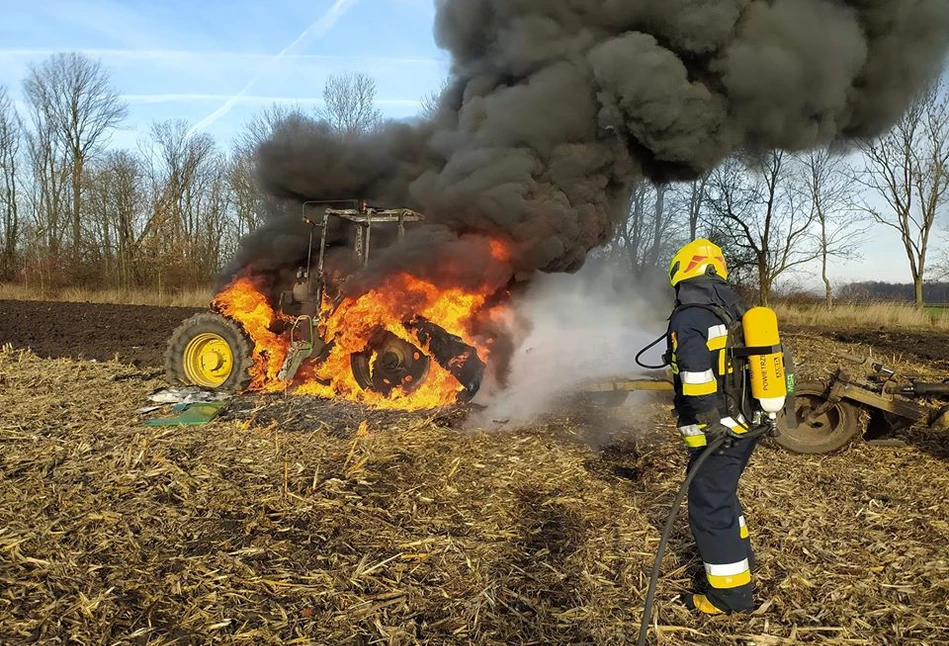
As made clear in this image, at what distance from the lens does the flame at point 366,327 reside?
7750 mm

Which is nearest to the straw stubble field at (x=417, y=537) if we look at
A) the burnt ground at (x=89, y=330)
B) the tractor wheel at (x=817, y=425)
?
the tractor wheel at (x=817, y=425)

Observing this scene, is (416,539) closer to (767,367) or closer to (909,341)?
(767,367)

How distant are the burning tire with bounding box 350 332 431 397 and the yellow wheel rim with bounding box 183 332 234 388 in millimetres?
2016

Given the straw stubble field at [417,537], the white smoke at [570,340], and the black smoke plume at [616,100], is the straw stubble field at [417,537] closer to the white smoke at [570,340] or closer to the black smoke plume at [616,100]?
the white smoke at [570,340]

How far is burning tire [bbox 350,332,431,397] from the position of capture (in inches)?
308

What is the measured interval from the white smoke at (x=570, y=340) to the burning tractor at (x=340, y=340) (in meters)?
0.77

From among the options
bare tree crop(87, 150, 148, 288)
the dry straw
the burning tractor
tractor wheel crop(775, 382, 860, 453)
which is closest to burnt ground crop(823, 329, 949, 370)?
tractor wheel crop(775, 382, 860, 453)

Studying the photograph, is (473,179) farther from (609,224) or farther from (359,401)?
(359,401)

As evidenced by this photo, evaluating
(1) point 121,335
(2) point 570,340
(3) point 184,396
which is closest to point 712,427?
(3) point 184,396

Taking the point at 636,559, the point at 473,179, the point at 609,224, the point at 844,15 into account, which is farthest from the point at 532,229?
the point at 636,559

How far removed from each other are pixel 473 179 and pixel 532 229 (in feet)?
3.43

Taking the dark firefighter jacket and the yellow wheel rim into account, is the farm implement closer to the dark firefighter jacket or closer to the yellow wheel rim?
the dark firefighter jacket

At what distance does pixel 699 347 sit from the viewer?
11.2 feet

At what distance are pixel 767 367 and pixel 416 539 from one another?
2.41 meters
